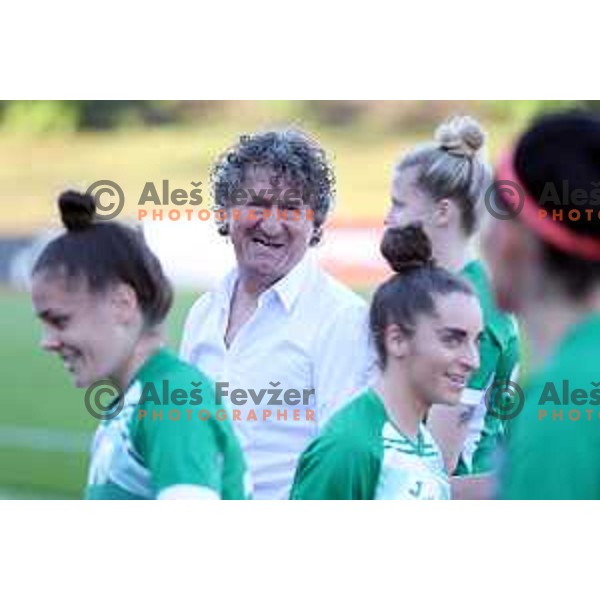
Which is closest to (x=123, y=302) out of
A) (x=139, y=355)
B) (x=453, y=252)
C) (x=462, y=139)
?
(x=139, y=355)

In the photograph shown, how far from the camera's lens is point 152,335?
308cm

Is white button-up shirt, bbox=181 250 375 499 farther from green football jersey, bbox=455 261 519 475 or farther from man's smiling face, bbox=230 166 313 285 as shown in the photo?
green football jersey, bbox=455 261 519 475

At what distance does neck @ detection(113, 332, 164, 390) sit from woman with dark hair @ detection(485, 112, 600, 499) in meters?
1.17

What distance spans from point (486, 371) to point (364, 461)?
61cm

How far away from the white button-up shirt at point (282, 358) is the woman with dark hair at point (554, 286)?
1.70m

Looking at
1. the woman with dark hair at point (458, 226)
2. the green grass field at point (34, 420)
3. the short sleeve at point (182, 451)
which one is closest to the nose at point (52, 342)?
the short sleeve at point (182, 451)

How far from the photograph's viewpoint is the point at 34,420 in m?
9.77

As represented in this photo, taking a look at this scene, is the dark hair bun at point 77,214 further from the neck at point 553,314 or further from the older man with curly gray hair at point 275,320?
the neck at point 553,314

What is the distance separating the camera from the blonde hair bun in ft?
12.8

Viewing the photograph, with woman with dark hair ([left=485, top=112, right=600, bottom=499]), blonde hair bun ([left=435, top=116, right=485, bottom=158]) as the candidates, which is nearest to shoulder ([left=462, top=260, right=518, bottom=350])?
blonde hair bun ([left=435, top=116, right=485, bottom=158])

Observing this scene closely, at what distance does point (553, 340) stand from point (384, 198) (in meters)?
2.48

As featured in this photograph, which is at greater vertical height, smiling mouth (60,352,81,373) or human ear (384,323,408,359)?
human ear (384,323,408,359)

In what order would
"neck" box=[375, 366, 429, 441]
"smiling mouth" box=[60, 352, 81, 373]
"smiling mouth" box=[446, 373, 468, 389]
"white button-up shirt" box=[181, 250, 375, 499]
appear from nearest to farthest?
"smiling mouth" box=[60, 352, 81, 373] < "neck" box=[375, 366, 429, 441] < "smiling mouth" box=[446, 373, 468, 389] < "white button-up shirt" box=[181, 250, 375, 499]
